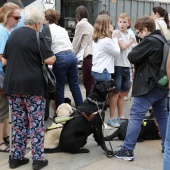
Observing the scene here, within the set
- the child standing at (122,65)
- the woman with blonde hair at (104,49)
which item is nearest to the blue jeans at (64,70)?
the woman with blonde hair at (104,49)

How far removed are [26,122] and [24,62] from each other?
27.5 inches

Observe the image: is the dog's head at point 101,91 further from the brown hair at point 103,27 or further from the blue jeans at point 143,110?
the brown hair at point 103,27

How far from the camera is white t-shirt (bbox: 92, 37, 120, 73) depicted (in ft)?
16.5

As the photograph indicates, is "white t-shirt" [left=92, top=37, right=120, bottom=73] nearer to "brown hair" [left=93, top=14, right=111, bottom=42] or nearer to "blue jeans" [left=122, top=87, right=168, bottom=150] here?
"brown hair" [left=93, top=14, right=111, bottom=42]

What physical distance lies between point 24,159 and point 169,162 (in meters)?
→ 1.74

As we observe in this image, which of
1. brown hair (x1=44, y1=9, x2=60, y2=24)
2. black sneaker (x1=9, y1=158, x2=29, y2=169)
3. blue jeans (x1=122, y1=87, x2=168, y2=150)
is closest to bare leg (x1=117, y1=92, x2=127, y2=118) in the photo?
blue jeans (x1=122, y1=87, x2=168, y2=150)

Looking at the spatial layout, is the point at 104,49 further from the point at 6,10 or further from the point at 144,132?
the point at 6,10

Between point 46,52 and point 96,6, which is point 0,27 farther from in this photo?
point 96,6

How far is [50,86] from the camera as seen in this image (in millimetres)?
3826

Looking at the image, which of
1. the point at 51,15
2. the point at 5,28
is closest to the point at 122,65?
the point at 51,15

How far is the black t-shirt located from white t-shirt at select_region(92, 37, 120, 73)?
153cm

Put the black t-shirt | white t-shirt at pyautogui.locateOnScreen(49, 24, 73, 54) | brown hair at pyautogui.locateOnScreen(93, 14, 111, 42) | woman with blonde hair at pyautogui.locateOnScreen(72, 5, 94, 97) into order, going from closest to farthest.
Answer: the black t-shirt < brown hair at pyautogui.locateOnScreen(93, 14, 111, 42) < white t-shirt at pyautogui.locateOnScreen(49, 24, 73, 54) < woman with blonde hair at pyautogui.locateOnScreen(72, 5, 94, 97)

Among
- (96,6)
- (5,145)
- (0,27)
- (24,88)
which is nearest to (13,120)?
Answer: (24,88)

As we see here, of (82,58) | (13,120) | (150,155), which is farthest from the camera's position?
(82,58)
